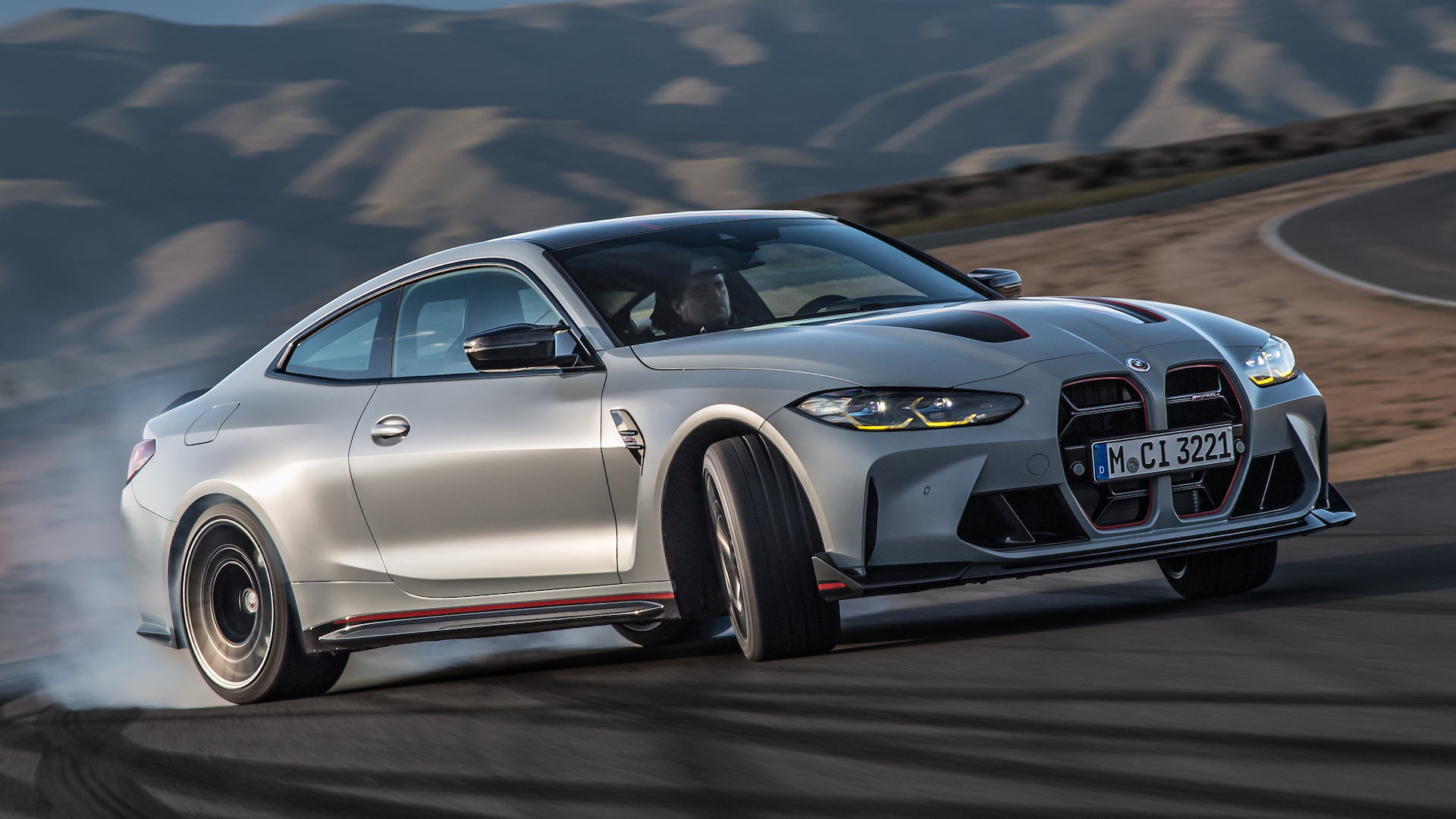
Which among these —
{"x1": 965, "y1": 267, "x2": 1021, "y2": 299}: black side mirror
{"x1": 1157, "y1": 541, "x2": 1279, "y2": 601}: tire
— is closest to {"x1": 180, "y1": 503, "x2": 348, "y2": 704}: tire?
{"x1": 965, "y1": 267, "x2": 1021, "y2": 299}: black side mirror

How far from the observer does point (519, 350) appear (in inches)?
198

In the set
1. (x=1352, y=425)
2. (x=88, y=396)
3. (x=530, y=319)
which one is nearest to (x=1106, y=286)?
(x=1352, y=425)

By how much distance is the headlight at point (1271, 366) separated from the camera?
4969mm

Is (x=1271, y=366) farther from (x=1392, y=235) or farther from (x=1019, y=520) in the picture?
(x=1392, y=235)

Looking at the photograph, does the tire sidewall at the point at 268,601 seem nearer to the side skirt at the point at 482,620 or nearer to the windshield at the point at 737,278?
the side skirt at the point at 482,620

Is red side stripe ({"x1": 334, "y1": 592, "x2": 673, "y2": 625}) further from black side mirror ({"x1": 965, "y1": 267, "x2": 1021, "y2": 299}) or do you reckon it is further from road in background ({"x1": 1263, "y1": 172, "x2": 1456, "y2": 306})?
road in background ({"x1": 1263, "y1": 172, "x2": 1456, "y2": 306})

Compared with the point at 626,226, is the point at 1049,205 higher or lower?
lower

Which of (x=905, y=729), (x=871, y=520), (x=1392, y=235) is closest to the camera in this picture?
(x=905, y=729)

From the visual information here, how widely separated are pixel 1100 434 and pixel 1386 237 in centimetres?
1785

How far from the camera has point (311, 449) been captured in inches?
227

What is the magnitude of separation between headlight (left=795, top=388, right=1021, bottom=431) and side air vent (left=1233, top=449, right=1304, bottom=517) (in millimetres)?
826

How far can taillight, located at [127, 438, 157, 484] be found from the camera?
6.55m

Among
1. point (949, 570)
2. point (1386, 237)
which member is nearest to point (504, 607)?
point (949, 570)

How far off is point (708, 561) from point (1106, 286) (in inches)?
609
